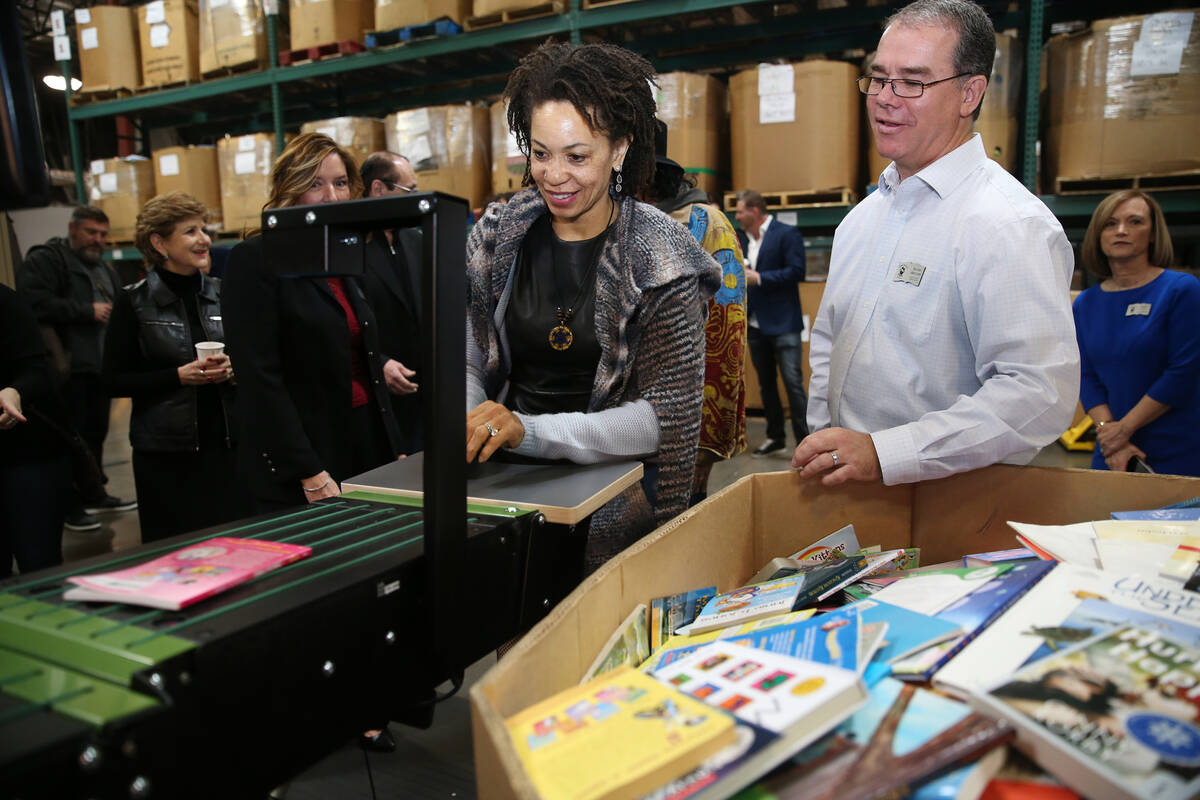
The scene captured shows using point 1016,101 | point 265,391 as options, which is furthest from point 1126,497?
point 1016,101

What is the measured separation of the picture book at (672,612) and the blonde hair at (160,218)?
7.34ft

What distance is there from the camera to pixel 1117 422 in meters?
2.67

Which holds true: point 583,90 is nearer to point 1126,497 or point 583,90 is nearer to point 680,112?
point 1126,497

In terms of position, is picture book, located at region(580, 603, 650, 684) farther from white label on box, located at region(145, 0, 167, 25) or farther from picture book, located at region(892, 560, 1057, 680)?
white label on box, located at region(145, 0, 167, 25)

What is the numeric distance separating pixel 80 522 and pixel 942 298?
4395 millimetres

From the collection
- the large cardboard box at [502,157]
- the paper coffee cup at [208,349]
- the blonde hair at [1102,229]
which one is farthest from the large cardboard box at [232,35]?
the blonde hair at [1102,229]

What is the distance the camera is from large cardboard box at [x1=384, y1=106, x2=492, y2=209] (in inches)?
189

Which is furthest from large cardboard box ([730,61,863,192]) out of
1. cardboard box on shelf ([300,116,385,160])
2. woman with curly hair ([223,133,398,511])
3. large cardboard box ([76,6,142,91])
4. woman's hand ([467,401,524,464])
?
large cardboard box ([76,6,142,91])

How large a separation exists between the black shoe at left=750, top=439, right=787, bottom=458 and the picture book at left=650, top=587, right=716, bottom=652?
405 centimetres

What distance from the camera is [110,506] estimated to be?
439cm

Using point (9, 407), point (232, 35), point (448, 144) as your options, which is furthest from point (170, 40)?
point (9, 407)

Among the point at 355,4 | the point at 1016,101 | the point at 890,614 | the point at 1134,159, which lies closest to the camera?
the point at 890,614

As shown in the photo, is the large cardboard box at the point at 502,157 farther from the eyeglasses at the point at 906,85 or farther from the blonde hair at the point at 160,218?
the eyeglasses at the point at 906,85

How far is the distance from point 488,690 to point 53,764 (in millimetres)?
284
